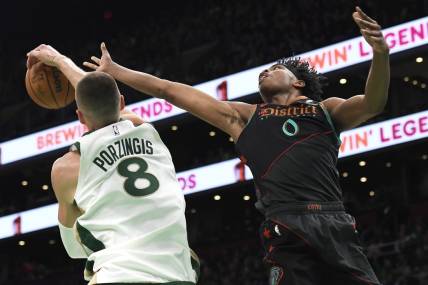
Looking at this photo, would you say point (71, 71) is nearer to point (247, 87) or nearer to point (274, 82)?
point (274, 82)

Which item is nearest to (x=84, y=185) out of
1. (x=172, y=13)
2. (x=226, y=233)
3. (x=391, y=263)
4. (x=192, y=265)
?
(x=192, y=265)

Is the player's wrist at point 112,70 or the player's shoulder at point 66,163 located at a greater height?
the player's wrist at point 112,70

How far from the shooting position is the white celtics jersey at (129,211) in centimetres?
350

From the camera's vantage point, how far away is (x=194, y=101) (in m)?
4.88

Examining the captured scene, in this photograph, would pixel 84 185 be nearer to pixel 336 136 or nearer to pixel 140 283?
pixel 140 283

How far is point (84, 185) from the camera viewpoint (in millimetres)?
3678

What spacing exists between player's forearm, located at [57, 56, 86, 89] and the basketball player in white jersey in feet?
1.82

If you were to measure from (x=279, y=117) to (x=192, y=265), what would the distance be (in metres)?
1.23

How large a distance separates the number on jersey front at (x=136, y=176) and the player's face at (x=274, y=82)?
1428 mm

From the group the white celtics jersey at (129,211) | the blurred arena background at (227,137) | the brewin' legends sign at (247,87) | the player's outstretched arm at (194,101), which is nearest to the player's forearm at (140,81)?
the player's outstretched arm at (194,101)

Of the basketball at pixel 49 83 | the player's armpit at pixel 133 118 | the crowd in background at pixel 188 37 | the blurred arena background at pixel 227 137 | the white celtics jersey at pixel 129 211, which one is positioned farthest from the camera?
the crowd in background at pixel 188 37

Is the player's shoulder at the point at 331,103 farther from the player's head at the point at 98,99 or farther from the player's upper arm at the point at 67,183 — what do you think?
the player's upper arm at the point at 67,183

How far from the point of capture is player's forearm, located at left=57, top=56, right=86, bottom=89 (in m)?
4.38

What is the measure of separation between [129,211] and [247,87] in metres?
13.6
